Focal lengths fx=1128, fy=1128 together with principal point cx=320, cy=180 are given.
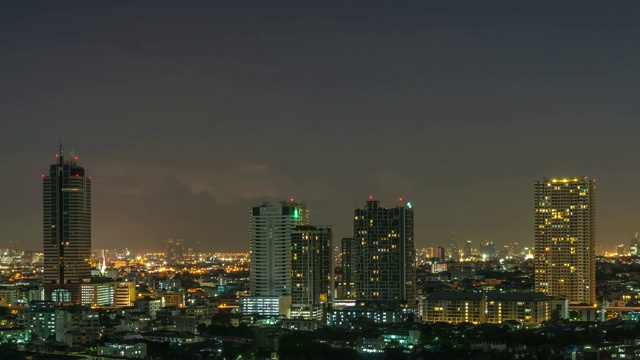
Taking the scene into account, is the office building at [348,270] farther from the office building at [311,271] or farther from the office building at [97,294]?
the office building at [97,294]

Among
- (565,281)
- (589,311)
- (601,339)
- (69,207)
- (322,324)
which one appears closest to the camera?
(601,339)

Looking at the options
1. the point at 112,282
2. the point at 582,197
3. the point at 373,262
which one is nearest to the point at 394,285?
the point at 373,262

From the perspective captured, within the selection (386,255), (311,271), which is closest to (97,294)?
(311,271)

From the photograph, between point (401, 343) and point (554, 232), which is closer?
point (401, 343)

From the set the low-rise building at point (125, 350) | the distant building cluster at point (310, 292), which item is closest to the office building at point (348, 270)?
the distant building cluster at point (310, 292)

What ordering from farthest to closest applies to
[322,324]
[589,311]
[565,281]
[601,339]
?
1. [565,281]
2. [589,311]
3. [322,324]
4. [601,339]

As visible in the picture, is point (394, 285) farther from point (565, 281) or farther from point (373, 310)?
point (565, 281)
